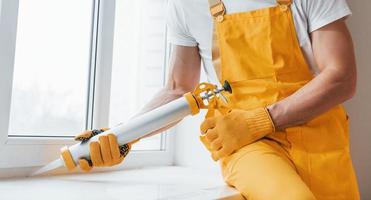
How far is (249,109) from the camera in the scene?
3.62 feet

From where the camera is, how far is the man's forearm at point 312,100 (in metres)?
1.02

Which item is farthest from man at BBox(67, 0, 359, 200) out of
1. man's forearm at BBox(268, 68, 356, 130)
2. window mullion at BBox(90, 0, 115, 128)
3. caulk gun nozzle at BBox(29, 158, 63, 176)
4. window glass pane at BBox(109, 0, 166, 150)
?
window glass pane at BBox(109, 0, 166, 150)

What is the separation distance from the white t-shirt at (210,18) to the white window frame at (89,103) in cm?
27

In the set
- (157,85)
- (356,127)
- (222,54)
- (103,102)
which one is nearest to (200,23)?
(222,54)

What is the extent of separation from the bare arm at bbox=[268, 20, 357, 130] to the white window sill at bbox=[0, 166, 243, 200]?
0.25 m

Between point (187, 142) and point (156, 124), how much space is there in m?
0.70

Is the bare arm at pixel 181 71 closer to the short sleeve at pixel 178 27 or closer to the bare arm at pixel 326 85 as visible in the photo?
the short sleeve at pixel 178 27

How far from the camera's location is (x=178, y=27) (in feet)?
4.33

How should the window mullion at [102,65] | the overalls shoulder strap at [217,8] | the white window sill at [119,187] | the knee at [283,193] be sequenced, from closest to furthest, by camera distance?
1. the knee at [283,193]
2. the white window sill at [119,187]
3. the overalls shoulder strap at [217,8]
4. the window mullion at [102,65]

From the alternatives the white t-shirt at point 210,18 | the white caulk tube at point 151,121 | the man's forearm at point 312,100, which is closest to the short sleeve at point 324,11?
the white t-shirt at point 210,18

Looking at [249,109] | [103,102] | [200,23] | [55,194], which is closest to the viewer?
[55,194]

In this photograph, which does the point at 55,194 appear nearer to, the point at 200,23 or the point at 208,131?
the point at 208,131

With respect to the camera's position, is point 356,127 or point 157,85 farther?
point 157,85

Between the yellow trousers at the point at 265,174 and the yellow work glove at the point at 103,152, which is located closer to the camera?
the yellow trousers at the point at 265,174
